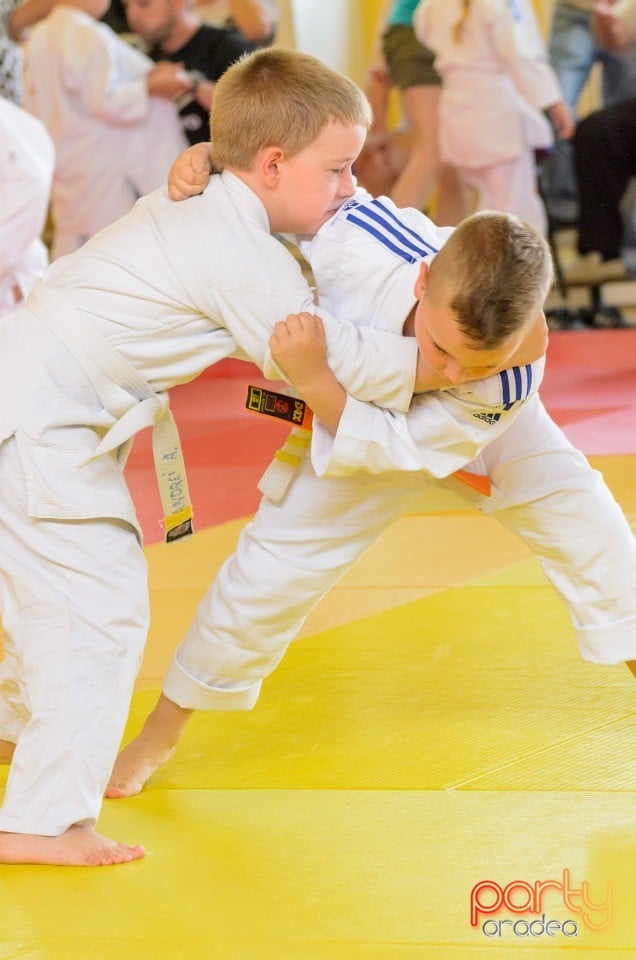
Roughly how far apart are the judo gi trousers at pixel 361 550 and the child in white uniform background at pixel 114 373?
0.65 feet

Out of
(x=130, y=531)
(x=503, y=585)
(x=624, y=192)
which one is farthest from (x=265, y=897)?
(x=624, y=192)

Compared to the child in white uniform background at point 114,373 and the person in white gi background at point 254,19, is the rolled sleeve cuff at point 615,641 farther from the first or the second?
the person in white gi background at point 254,19

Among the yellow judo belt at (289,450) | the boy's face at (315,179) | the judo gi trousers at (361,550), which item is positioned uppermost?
the boy's face at (315,179)

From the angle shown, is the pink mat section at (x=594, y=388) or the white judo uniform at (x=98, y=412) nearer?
the white judo uniform at (x=98, y=412)

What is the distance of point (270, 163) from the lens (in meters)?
1.97

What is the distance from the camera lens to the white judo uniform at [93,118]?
25.5 feet

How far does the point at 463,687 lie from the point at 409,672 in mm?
145

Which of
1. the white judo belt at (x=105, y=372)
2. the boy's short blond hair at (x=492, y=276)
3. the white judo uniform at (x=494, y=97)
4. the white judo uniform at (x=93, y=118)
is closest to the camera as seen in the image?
the boy's short blond hair at (x=492, y=276)

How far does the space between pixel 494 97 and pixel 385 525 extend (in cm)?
584

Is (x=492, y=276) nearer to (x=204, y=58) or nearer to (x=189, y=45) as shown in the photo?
(x=204, y=58)

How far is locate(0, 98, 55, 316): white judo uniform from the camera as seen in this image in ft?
17.9

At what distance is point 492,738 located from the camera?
89.4 inches

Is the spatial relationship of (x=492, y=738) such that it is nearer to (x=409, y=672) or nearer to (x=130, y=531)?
(x=409, y=672)

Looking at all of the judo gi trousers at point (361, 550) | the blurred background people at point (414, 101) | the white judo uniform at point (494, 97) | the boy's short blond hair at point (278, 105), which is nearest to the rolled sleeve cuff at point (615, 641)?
the judo gi trousers at point (361, 550)
